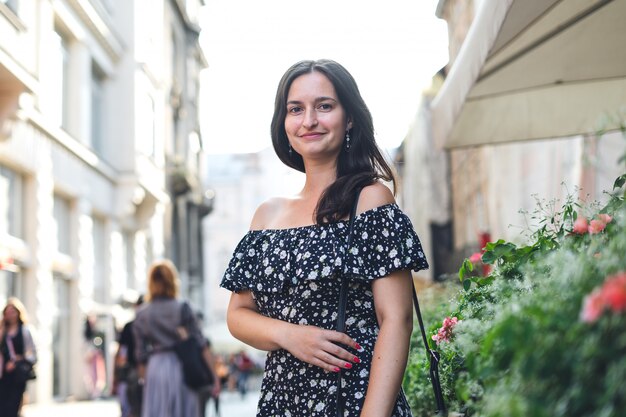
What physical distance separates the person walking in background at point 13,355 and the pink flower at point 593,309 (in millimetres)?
9629

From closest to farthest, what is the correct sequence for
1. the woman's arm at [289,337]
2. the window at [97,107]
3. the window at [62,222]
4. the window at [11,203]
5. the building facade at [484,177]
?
the woman's arm at [289,337]
the building facade at [484,177]
the window at [11,203]
the window at [62,222]
the window at [97,107]

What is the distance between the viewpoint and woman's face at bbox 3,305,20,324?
10.8 meters

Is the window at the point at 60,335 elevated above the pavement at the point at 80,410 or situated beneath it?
elevated above

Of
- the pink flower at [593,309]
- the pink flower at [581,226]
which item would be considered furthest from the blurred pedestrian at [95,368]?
the pink flower at [593,309]

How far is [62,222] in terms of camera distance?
21.4m

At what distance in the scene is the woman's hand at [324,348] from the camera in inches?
108

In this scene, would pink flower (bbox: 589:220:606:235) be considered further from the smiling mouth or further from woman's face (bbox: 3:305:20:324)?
woman's face (bbox: 3:305:20:324)

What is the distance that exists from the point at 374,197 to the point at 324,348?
0.47 meters

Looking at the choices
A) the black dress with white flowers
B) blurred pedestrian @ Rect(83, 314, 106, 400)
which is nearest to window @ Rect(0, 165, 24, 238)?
blurred pedestrian @ Rect(83, 314, 106, 400)

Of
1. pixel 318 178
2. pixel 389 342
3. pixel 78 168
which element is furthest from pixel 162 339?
pixel 78 168

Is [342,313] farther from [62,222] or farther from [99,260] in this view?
[99,260]

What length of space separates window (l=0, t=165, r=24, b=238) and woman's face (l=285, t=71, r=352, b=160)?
554 inches

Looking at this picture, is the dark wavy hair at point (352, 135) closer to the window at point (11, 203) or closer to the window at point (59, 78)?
the window at point (11, 203)

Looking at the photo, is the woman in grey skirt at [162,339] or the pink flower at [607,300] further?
the woman in grey skirt at [162,339]
